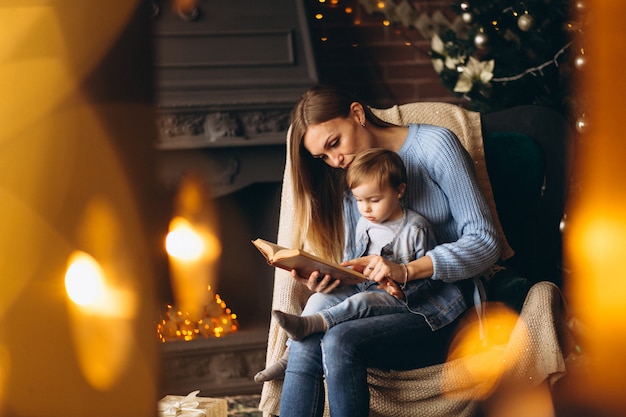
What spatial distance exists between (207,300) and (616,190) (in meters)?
1.58

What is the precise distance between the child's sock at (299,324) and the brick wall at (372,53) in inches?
65.1

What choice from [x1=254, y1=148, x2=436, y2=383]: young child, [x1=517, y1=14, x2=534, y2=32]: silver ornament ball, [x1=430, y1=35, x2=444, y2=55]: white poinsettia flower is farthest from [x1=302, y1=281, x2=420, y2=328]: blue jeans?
[x1=430, y1=35, x2=444, y2=55]: white poinsettia flower

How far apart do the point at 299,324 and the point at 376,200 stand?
338mm

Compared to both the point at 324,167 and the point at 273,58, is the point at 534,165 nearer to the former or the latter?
the point at 324,167

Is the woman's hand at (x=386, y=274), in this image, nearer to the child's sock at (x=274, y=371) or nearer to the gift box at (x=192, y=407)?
the child's sock at (x=274, y=371)

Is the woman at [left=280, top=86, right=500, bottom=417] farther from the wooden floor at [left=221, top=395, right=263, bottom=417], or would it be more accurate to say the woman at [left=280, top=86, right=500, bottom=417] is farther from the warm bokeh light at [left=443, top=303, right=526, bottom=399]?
the wooden floor at [left=221, top=395, right=263, bottom=417]

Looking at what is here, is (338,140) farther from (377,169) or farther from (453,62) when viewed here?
(453,62)

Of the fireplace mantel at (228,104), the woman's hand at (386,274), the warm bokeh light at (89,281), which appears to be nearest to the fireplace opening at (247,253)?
the fireplace mantel at (228,104)

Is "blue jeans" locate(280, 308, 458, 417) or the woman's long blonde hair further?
the woman's long blonde hair

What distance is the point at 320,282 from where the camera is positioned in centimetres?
178

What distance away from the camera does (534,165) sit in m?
2.17

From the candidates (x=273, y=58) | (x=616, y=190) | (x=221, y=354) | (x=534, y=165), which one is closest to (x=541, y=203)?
(x=534, y=165)

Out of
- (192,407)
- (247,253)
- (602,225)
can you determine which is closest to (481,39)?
(602,225)

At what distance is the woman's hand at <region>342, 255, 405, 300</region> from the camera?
1697 millimetres
